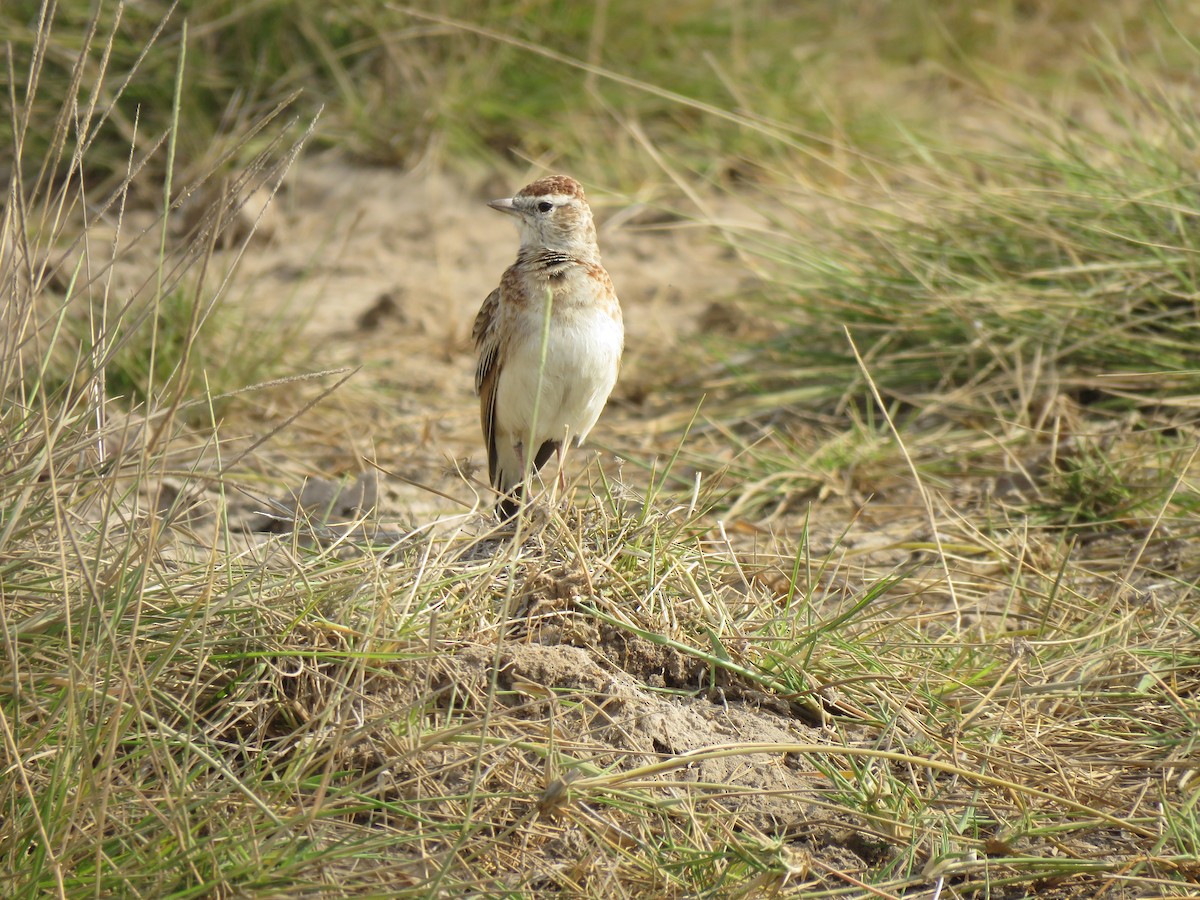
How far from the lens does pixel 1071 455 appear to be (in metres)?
4.93

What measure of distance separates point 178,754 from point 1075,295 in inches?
157

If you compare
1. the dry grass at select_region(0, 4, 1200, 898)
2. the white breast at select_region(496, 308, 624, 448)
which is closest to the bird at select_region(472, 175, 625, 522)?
the white breast at select_region(496, 308, 624, 448)

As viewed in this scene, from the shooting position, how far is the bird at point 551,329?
4.30 m

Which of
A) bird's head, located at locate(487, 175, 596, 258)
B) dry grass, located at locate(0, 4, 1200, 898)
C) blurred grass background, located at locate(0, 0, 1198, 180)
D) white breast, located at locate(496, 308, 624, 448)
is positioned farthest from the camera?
blurred grass background, located at locate(0, 0, 1198, 180)

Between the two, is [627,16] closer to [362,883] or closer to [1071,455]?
[1071,455]

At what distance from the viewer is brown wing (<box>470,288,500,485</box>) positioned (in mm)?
4539

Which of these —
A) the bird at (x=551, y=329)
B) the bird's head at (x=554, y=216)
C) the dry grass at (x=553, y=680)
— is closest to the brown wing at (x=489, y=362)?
the bird at (x=551, y=329)

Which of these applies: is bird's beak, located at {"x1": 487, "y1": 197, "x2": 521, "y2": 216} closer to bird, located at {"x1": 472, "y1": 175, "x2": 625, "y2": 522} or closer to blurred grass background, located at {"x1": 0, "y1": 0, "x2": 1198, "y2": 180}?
bird, located at {"x1": 472, "y1": 175, "x2": 625, "y2": 522}

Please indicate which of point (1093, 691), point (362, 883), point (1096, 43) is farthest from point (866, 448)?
point (1096, 43)

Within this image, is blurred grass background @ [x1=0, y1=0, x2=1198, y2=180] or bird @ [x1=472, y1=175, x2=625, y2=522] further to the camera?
blurred grass background @ [x1=0, y1=0, x2=1198, y2=180]

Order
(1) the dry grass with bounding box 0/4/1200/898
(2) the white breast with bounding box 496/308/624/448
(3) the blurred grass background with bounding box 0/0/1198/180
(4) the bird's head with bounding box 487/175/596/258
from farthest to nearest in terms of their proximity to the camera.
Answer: (3) the blurred grass background with bounding box 0/0/1198/180, (4) the bird's head with bounding box 487/175/596/258, (2) the white breast with bounding box 496/308/624/448, (1) the dry grass with bounding box 0/4/1200/898

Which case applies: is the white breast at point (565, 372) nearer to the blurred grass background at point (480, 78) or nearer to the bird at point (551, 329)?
the bird at point (551, 329)

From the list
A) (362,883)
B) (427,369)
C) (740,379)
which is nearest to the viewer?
(362,883)

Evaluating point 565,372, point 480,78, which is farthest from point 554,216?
point 480,78
